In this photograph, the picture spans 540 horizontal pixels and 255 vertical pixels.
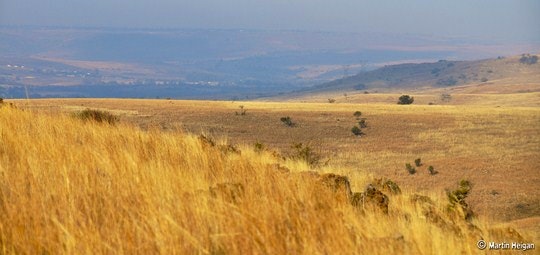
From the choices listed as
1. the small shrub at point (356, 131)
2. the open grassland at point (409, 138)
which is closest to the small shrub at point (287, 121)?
the open grassland at point (409, 138)

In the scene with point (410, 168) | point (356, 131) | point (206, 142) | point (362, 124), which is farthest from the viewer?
point (362, 124)

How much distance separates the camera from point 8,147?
786 cm

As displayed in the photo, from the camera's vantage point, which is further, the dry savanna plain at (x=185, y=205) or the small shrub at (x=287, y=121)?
the small shrub at (x=287, y=121)

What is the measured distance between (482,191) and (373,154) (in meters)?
14.0

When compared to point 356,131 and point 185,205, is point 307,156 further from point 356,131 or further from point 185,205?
point 356,131

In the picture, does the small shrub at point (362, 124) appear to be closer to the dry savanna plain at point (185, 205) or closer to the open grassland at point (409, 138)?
the open grassland at point (409, 138)

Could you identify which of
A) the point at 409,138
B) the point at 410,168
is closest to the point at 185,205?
the point at 410,168

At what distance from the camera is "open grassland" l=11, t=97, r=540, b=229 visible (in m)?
33.2

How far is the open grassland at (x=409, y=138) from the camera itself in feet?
109

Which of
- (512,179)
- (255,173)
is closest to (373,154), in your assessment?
(512,179)

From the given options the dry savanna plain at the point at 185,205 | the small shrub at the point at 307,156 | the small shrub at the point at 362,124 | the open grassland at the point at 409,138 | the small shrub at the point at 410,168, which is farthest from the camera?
the small shrub at the point at 362,124

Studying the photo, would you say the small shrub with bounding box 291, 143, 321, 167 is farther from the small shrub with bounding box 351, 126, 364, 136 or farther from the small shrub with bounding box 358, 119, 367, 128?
the small shrub with bounding box 358, 119, 367, 128

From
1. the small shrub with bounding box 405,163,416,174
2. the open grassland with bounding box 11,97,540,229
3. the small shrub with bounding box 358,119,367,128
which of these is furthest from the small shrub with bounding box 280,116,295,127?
the small shrub with bounding box 405,163,416,174

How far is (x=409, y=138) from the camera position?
169 feet
